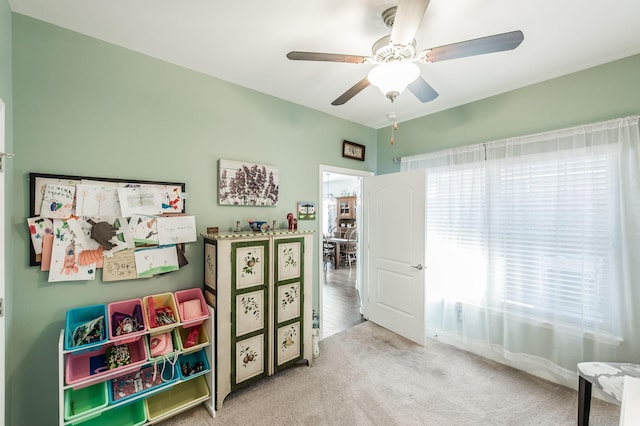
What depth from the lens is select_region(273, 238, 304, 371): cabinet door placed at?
91.0 inches

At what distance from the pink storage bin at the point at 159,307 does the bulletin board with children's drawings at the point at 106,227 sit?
18cm

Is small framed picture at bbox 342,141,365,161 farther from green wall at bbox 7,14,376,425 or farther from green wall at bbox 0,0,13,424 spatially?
green wall at bbox 0,0,13,424

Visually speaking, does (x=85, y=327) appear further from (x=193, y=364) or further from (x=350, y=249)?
(x=350, y=249)

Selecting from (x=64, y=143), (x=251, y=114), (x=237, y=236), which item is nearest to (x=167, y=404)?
(x=237, y=236)

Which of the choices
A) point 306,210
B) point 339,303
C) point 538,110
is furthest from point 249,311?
point 538,110

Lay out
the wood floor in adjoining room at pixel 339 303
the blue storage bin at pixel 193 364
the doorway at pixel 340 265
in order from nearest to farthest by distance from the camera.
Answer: the blue storage bin at pixel 193 364 < the doorway at pixel 340 265 < the wood floor in adjoining room at pixel 339 303

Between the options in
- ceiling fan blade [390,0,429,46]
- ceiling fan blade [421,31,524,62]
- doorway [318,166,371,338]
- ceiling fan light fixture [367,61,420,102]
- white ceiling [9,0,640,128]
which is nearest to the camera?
ceiling fan blade [390,0,429,46]

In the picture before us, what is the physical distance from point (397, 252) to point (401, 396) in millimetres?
1464

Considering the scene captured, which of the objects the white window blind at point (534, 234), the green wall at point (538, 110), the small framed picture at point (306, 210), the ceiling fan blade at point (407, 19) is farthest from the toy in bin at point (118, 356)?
the green wall at point (538, 110)

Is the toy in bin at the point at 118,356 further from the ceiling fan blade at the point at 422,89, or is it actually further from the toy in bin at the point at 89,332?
the ceiling fan blade at the point at 422,89

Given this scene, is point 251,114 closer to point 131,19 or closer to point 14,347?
point 131,19

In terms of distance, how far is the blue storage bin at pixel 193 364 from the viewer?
6.27ft

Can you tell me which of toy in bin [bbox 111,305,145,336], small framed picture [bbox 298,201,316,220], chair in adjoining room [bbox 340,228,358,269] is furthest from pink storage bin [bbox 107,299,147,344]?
chair in adjoining room [bbox 340,228,358,269]

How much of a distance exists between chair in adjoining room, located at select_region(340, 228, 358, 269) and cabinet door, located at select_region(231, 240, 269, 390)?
4653 mm
